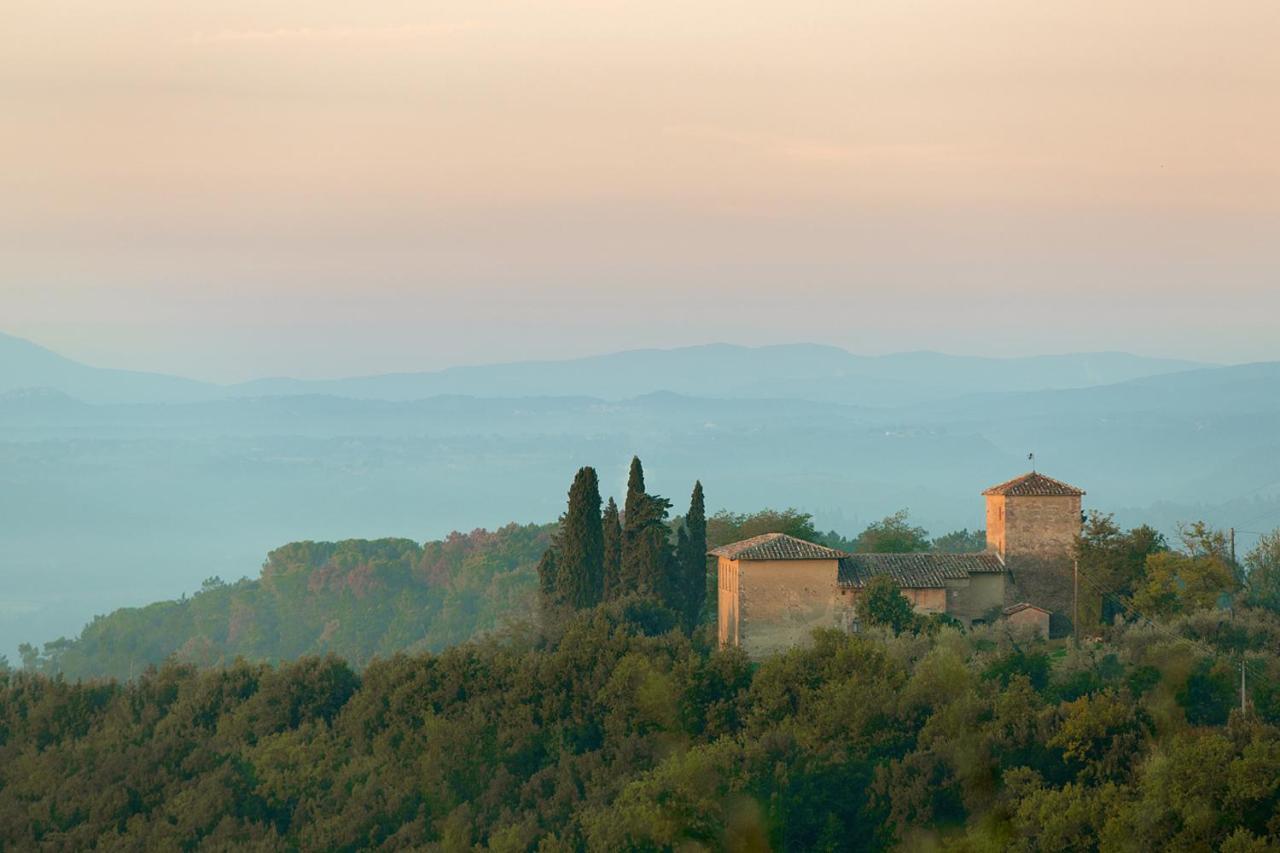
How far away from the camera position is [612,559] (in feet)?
→ 125

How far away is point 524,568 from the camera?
74.8m

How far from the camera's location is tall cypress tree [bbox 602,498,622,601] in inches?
1489

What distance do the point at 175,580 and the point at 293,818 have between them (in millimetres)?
141057

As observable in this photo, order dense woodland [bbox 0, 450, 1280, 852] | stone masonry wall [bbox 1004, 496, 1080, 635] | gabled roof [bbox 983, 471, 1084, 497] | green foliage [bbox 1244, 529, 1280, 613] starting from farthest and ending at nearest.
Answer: green foliage [bbox 1244, 529, 1280, 613] < gabled roof [bbox 983, 471, 1084, 497] < stone masonry wall [bbox 1004, 496, 1080, 635] < dense woodland [bbox 0, 450, 1280, 852]

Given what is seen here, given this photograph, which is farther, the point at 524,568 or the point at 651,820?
the point at 524,568

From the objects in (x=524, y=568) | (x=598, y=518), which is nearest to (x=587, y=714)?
(x=598, y=518)

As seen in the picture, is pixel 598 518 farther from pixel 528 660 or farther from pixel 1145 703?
pixel 1145 703

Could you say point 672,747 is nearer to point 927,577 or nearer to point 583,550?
point 927,577

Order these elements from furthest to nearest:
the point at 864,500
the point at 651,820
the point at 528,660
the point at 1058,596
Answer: the point at 864,500 < the point at 1058,596 < the point at 528,660 < the point at 651,820

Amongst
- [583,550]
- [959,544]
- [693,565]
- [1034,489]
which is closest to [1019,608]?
[1034,489]

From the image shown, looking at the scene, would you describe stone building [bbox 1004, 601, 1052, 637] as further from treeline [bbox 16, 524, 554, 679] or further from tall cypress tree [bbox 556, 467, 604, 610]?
treeline [bbox 16, 524, 554, 679]

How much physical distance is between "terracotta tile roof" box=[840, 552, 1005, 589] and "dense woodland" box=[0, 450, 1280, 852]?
40.3 inches

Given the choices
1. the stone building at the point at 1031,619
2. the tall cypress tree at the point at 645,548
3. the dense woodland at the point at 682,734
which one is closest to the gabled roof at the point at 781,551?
the dense woodland at the point at 682,734

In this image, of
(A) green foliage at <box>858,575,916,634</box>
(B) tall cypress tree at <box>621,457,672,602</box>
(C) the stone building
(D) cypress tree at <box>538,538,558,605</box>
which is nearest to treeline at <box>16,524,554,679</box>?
(D) cypress tree at <box>538,538,558,605</box>
